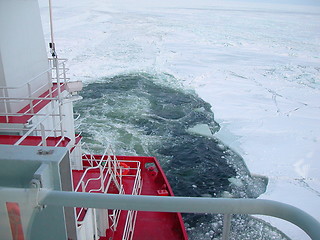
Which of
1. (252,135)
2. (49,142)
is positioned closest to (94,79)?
(252,135)

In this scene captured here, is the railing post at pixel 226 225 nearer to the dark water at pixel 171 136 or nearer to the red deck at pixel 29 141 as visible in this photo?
the red deck at pixel 29 141

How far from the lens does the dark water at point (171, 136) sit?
20.0 feet

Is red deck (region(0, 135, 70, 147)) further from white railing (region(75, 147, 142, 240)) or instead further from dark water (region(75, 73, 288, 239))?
dark water (region(75, 73, 288, 239))

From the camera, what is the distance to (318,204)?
5320 millimetres

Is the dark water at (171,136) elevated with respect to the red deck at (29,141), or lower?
lower

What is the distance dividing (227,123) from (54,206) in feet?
27.2

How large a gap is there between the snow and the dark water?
1.34ft

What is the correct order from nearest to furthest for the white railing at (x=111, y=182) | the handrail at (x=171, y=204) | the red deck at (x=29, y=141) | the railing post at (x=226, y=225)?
1. the handrail at (x=171, y=204)
2. the railing post at (x=226, y=225)
3. the red deck at (x=29, y=141)
4. the white railing at (x=111, y=182)

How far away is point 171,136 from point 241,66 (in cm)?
771

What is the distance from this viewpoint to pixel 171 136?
817 cm

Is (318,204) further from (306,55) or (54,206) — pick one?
(306,55)

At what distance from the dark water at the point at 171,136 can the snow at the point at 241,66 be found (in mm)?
409

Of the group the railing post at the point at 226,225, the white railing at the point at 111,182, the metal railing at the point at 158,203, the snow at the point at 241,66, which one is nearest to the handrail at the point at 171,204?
the metal railing at the point at 158,203

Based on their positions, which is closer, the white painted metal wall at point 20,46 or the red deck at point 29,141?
the red deck at point 29,141
